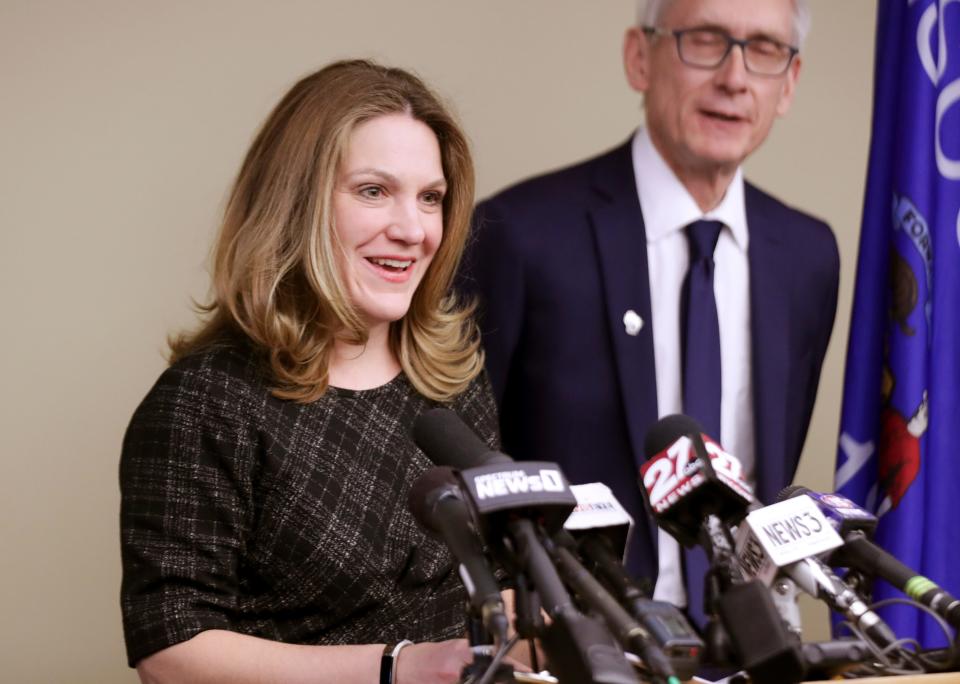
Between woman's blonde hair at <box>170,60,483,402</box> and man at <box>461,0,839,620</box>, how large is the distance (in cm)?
45

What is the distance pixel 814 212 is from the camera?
3.51 m

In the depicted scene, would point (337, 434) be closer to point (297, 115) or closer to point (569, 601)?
point (297, 115)

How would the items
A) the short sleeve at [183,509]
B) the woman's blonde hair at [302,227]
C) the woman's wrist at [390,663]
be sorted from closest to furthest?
1. the woman's wrist at [390,663]
2. the short sleeve at [183,509]
3. the woman's blonde hair at [302,227]

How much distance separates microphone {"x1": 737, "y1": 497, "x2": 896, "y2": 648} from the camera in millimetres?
1145

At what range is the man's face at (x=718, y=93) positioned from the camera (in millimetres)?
2488

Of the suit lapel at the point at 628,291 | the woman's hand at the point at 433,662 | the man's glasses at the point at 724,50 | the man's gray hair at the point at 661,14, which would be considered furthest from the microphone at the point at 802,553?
the man's gray hair at the point at 661,14

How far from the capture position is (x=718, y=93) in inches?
98.0

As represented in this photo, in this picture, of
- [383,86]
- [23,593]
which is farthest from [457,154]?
[23,593]

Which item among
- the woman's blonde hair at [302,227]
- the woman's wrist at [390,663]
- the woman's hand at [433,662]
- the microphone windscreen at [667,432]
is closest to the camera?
the microphone windscreen at [667,432]

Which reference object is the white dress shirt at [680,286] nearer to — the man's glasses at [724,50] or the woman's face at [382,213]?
the man's glasses at [724,50]

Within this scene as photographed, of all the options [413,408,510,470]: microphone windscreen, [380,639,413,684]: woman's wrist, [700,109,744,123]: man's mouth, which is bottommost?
[380,639,413,684]: woman's wrist

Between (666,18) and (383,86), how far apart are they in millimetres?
815

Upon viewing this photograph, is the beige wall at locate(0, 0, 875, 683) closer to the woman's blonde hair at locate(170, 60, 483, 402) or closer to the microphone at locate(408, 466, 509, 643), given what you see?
the woman's blonde hair at locate(170, 60, 483, 402)

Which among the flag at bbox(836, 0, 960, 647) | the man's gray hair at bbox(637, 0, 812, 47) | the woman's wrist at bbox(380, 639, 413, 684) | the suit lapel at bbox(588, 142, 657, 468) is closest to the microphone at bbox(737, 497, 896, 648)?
the woman's wrist at bbox(380, 639, 413, 684)
